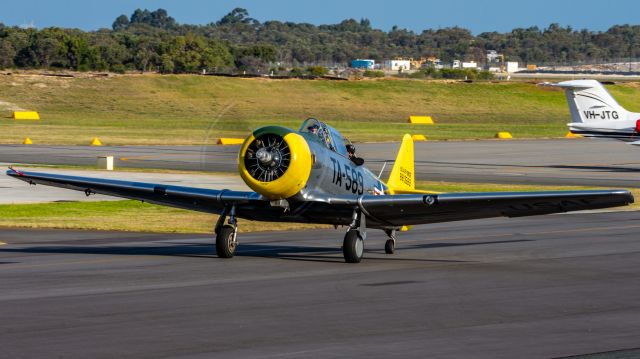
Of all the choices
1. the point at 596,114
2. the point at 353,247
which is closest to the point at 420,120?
the point at 596,114

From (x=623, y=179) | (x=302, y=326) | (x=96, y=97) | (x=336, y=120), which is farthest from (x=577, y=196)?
(x=96, y=97)

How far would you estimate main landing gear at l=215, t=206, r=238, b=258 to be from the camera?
19312 millimetres

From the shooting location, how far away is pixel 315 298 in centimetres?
1523

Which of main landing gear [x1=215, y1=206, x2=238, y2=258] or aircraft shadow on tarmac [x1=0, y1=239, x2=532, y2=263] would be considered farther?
aircraft shadow on tarmac [x1=0, y1=239, x2=532, y2=263]

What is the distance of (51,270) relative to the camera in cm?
1811

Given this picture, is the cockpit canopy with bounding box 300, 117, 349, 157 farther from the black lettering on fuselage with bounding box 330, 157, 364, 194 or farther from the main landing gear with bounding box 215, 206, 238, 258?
the main landing gear with bounding box 215, 206, 238, 258

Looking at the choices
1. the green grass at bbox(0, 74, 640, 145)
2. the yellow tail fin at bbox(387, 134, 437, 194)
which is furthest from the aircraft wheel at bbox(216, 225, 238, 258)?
the green grass at bbox(0, 74, 640, 145)

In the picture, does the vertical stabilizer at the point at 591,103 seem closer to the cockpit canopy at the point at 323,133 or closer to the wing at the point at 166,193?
the cockpit canopy at the point at 323,133

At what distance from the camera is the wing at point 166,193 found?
19.2 metres

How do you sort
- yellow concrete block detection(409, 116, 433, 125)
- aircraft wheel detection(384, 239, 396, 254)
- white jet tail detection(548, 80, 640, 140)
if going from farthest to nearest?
yellow concrete block detection(409, 116, 433, 125), white jet tail detection(548, 80, 640, 140), aircraft wheel detection(384, 239, 396, 254)

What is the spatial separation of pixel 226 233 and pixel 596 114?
117 ft

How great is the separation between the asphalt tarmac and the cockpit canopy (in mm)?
18715

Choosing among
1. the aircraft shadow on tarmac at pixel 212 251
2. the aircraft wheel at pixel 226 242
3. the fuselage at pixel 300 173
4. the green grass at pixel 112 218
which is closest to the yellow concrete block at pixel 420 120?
the green grass at pixel 112 218

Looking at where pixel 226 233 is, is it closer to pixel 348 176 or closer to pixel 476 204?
pixel 348 176
